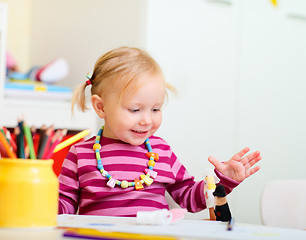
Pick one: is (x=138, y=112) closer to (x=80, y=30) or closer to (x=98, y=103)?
(x=98, y=103)

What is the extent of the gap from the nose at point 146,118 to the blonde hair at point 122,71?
0.05m

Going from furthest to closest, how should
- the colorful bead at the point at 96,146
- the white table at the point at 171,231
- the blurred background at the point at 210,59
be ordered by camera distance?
the blurred background at the point at 210,59 < the colorful bead at the point at 96,146 < the white table at the point at 171,231

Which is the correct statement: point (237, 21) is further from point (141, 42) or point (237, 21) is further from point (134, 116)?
point (134, 116)

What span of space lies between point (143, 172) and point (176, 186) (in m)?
0.11

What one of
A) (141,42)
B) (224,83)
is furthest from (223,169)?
(224,83)

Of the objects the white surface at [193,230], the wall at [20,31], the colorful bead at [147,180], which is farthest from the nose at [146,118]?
the wall at [20,31]

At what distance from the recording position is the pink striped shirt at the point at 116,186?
102 centimetres

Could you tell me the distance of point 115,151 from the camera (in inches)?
42.1

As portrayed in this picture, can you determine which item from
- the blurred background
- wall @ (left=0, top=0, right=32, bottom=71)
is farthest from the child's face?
wall @ (left=0, top=0, right=32, bottom=71)

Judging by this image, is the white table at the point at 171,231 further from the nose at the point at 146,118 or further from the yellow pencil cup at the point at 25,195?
the nose at the point at 146,118

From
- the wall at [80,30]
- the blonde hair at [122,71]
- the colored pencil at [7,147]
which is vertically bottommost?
the colored pencil at [7,147]

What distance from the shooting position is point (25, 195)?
1.90ft

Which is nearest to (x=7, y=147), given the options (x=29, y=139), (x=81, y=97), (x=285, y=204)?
(x=29, y=139)

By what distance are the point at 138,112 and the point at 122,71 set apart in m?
0.09
